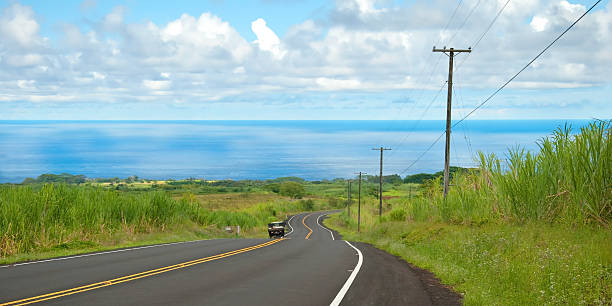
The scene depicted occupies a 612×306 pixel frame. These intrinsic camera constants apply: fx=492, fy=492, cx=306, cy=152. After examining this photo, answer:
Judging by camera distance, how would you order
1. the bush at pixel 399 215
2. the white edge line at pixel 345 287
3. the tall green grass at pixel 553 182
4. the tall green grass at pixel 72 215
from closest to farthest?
the white edge line at pixel 345 287, the tall green grass at pixel 553 182, the tall green grass at pixel 72 215, the bush at pixel 399 215

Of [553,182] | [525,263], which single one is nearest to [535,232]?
[553,182]

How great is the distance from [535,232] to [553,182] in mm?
2024

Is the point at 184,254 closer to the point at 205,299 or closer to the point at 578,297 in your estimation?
the point at 205,299

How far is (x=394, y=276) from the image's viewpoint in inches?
534

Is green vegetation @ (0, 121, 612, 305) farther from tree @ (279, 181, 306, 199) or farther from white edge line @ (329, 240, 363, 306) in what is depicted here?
tree @ (279, 181, 306, 199)

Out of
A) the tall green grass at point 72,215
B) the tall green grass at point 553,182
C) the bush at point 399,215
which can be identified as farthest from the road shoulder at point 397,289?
the bush at point 399,215

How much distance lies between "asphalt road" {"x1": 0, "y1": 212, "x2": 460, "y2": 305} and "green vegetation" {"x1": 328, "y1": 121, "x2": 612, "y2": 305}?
1.71m

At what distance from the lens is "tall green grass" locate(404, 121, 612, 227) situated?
1416 centimetres

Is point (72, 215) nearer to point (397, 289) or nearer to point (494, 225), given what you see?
point (397, 289)

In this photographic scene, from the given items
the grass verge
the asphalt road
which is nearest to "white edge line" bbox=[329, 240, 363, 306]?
the asphalt road

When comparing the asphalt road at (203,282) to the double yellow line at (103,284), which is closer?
the double yellow line at (103,284)

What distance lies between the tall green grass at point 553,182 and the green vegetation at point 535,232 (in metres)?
0.03

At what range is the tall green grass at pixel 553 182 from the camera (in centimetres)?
1416

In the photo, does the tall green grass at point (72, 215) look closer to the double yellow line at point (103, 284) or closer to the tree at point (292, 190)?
the double yellow line at point (103, 284)
